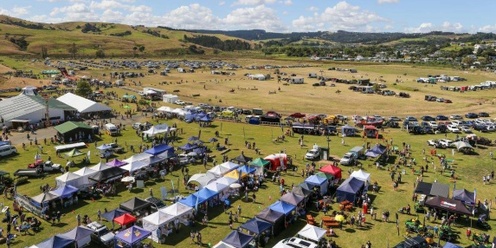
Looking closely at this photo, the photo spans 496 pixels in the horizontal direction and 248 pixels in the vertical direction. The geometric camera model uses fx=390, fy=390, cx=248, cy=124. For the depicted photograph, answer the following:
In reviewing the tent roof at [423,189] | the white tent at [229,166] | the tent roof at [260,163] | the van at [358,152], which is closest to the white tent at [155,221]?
the white tent at [229,166]

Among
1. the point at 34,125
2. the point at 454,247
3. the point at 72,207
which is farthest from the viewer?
the point at 34,125

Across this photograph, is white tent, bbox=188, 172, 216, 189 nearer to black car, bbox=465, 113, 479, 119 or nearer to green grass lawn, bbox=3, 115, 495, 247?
green grass lawn, bbox=3, 115, 495, 247

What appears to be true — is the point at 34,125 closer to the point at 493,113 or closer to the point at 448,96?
the point at 493,113

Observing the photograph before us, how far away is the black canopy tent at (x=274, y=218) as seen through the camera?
25141 mm

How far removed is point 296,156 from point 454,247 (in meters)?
21.5

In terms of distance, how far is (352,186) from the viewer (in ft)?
99.8

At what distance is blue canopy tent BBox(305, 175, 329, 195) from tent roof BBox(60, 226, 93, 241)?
16.5 m

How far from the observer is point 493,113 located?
6738 cm

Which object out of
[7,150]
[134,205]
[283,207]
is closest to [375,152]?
[283,207]

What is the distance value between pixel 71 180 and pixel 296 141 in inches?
1055

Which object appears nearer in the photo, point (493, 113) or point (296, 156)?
point (296, 156)

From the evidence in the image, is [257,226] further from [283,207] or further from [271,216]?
[283,207]

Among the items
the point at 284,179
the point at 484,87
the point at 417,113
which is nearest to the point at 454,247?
the point at 284,179

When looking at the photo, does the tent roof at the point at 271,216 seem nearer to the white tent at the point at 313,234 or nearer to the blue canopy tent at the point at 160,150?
the white tent at the point at 313,234
